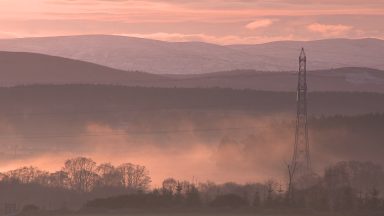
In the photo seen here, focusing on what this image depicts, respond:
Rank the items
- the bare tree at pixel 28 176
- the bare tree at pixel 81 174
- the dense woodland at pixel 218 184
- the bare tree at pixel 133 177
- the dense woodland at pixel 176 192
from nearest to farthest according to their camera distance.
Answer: the dense woodland at pixel 176 192, the dense woodland at pixel 218 184, the bare tree at pixel 81 174, the bare tree at pixel 28 176, the bare tree at pixel 133 177

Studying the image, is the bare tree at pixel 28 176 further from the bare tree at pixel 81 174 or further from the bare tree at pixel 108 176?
the bare tree at pixel 108 176

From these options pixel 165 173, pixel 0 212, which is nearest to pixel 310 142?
pixel 165 173

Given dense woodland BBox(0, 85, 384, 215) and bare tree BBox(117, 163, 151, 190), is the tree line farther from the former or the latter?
dense woodland BBox(0, 85, 384, 215)

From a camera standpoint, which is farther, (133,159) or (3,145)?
(3,145)

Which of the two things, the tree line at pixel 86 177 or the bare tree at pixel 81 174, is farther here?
the bare tree at pixel 81 174

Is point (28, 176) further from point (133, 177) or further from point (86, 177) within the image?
point (133, 177)

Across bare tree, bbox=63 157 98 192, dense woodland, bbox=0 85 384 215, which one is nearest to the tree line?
bare tree, bbox=63 157 98 192

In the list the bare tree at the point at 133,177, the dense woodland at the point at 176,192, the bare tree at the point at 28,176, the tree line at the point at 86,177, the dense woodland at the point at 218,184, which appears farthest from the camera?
the bare tree at the point at 133,177

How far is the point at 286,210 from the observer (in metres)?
71.6

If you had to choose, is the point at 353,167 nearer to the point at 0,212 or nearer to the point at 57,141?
the point at 0,212

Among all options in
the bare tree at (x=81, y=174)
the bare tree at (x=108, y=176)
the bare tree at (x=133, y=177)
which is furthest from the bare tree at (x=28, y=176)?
the bare tree at (x=133, y=177)

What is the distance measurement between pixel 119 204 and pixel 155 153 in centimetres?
9757

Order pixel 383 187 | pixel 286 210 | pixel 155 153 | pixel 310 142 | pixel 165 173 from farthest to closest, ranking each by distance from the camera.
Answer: pixel 155 153, pixel 310 142, pixel 165 173, pixel 383 187, pixel 286 210

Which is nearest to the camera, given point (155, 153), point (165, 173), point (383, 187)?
point (383, 187)
